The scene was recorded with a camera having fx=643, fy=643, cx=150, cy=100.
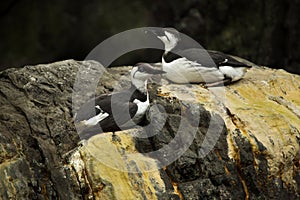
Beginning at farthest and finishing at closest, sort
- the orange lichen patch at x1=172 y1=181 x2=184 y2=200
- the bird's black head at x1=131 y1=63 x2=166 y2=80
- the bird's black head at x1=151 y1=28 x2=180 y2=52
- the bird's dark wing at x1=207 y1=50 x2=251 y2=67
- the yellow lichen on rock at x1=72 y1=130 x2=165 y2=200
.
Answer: the bird's black head at x1=151 y1=28 x2=180 y2=52 < the bird's dark wing at x1=207 y1=50 x2=251 y2=67 < the bird's black head at x1=131 y1=63 x2=166 y2=80 < the orange lichen patch at x1=172 y1=181 x2=184 y2=200 < the yellow lichen on rock at x1=72 y1=130 x2=165 y2=200

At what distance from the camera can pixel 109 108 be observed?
6203 mm

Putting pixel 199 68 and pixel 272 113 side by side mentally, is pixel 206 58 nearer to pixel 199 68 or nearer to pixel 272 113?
pixel 199 68

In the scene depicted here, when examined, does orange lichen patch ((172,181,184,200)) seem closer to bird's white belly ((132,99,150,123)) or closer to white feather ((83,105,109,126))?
bird's white belly ((132,99,150,123))

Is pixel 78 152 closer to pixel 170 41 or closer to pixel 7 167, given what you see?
pixel 7 167

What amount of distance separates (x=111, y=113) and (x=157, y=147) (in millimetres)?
575

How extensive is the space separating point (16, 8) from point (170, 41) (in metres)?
5.96

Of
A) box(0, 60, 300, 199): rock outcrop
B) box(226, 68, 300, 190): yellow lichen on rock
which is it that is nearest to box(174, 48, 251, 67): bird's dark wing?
box(226, 68, 300, 190): yellow lichen on rock

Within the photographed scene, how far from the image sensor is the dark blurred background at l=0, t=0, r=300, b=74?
11633 millimetres

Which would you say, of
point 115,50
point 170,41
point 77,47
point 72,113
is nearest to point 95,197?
point 72,113

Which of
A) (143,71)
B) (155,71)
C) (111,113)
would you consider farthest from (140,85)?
(111,113)

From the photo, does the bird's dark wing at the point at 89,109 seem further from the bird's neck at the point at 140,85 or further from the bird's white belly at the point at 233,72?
the bird's white belly at the point at 233,72

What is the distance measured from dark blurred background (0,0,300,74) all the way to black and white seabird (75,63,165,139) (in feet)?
16.9

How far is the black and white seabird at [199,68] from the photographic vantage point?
7.21 metres

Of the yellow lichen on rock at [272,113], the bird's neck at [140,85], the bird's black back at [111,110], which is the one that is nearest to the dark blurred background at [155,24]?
the yellow lichen on rock at [272,113]
